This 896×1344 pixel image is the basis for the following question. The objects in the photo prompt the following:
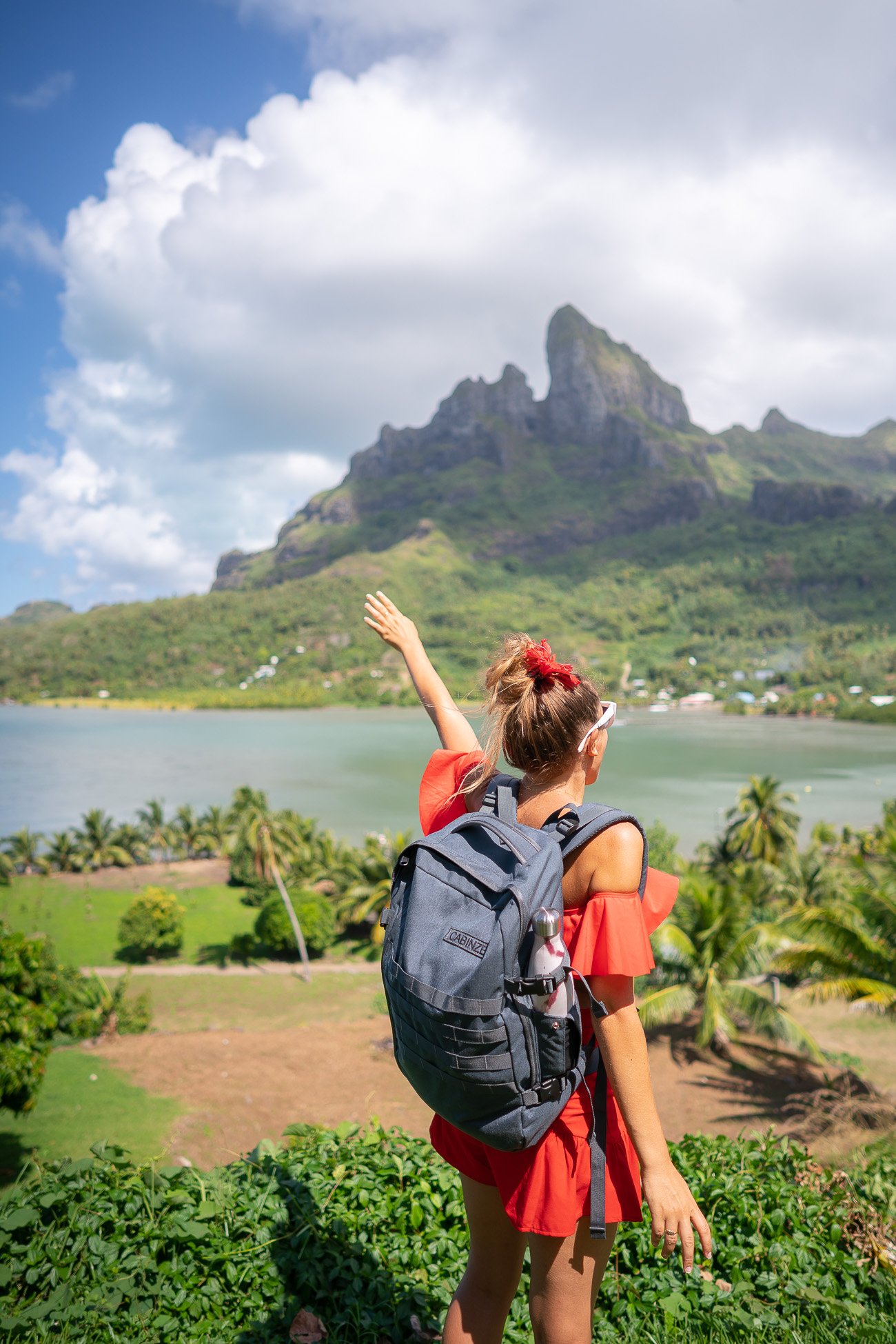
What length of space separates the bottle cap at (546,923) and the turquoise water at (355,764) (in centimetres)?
3943

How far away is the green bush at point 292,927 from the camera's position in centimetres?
2556

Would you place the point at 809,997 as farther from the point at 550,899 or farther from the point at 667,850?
the point at 667,850

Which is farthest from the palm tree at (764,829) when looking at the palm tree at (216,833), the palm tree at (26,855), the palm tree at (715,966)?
the palm tree at (26,855)

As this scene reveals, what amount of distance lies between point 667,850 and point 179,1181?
27187mm

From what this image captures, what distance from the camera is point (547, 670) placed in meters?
1.53

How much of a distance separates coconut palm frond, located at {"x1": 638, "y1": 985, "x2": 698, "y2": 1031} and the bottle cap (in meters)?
13.3

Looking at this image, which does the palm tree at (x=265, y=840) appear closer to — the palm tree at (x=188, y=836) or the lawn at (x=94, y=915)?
the lawn at (x=94, y=915)

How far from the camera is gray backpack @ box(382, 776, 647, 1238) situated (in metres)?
1.24

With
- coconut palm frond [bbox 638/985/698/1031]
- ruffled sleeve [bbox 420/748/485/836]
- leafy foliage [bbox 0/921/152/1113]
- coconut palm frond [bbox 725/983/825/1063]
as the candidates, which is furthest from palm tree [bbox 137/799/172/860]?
ruffled sleeve [bbox 420/748/485/836]

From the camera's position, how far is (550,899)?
1.28 meters

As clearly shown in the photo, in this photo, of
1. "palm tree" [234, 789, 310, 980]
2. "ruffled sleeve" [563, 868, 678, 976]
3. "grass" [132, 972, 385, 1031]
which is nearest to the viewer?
"ruffled sleeve" [563, 868, 678, 976]

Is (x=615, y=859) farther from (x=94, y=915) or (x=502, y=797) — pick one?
(x=94, y=915)

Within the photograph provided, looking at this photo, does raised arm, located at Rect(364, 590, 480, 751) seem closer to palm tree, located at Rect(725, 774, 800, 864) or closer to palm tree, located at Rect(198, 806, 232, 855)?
palm tree, located at Rect(725, 774, 800, 864)

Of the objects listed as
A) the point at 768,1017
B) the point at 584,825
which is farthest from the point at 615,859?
the point at 768,1017
